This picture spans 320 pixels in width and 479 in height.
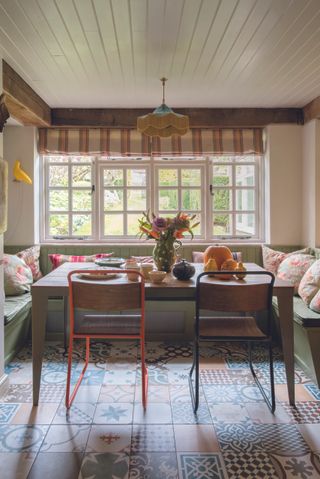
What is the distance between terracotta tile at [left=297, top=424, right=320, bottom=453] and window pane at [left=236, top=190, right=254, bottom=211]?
268cm

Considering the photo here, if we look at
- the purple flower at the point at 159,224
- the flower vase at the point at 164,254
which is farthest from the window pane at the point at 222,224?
the purple flower at the point at 159,224

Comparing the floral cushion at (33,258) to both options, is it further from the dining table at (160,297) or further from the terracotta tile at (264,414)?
the terracotta tile at (264,414)

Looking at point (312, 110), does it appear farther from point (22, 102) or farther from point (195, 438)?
point (195, 438)

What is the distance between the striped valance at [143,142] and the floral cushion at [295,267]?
53.8 inches

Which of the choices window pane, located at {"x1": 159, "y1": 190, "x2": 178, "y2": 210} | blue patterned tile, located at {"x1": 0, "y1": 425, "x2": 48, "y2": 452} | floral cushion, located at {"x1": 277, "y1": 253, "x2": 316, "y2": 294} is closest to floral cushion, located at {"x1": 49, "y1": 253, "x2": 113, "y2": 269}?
window pane, located at {"x1": 159, "y1": 190, "x2": 178, "y2": 210}

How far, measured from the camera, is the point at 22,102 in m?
3.15

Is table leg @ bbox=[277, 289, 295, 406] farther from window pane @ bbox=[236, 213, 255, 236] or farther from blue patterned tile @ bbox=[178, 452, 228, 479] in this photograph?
window pane @ bbox=[236, 213, 255, 236]

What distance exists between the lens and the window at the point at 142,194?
169 inches

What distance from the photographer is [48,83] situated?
3230mm

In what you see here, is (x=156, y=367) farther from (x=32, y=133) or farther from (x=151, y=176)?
(x=32, y=133)

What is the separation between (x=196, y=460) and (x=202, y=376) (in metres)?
0.99

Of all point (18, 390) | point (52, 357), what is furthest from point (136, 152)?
point (18, 390)

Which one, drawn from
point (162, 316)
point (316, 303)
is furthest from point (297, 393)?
point (162, 316)

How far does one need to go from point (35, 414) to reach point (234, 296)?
54.2 inches
